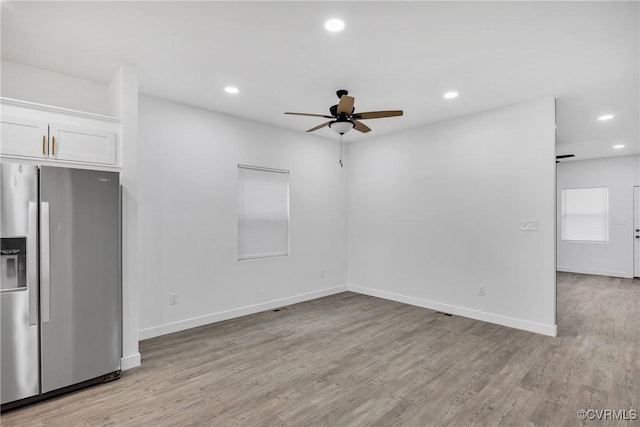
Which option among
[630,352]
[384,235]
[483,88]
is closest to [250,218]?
[384,235]

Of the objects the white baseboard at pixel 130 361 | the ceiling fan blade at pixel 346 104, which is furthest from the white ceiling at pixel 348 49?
the white baseboard at pixel 130 361

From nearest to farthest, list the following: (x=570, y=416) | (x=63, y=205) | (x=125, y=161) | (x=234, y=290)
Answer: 1. (x=570, y=416)
2. (x=63, y=205)
3. (x=125, y=161)
4. (x=234, y=290)

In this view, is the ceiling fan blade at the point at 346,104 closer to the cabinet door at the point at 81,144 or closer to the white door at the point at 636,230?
the cabinet door at the point at 81,144

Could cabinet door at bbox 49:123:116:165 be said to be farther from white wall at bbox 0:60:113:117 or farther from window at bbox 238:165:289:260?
window at bbox 238:165:289:260

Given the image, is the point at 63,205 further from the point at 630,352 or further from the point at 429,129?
the point at 630,352

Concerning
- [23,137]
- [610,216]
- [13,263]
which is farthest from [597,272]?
[23,137]

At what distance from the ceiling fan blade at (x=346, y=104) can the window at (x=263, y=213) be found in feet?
6.29

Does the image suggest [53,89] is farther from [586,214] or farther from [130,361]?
[586,214]

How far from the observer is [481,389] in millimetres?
2697

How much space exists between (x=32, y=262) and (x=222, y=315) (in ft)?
7.84

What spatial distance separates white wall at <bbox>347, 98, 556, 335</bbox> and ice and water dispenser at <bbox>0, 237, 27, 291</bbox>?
467 cm

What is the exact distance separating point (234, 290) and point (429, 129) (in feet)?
12.6

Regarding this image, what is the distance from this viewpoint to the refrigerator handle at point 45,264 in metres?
2.49

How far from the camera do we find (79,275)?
2648 millimetres
